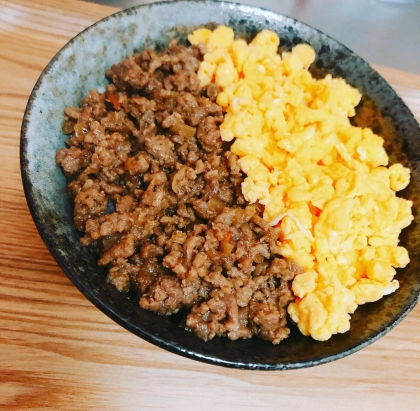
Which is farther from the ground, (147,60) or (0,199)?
(147,60)

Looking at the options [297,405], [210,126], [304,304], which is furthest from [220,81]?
[297,405]

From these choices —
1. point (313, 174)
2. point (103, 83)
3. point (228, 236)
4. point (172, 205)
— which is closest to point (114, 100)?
point (103, 83)

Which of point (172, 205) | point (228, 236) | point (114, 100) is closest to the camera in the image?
point (228, 236)

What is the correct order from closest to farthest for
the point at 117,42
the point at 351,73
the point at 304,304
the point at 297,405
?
the point at 304,304 < the point at 297,405 < the point at 117,42 < the point at 351,73

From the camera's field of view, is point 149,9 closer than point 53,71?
No

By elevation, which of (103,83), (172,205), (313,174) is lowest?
(172,205)

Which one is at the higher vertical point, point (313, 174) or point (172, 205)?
point (313, 174)

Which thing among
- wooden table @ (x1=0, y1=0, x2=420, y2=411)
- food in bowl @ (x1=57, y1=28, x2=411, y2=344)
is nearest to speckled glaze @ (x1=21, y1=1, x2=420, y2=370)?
food in bowl @ (x1=57, y1=28, x2=411, y2=344)

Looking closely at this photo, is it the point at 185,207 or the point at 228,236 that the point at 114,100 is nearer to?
the point at 185,207

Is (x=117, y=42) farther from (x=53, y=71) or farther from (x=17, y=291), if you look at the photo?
(x=17, y=291)
